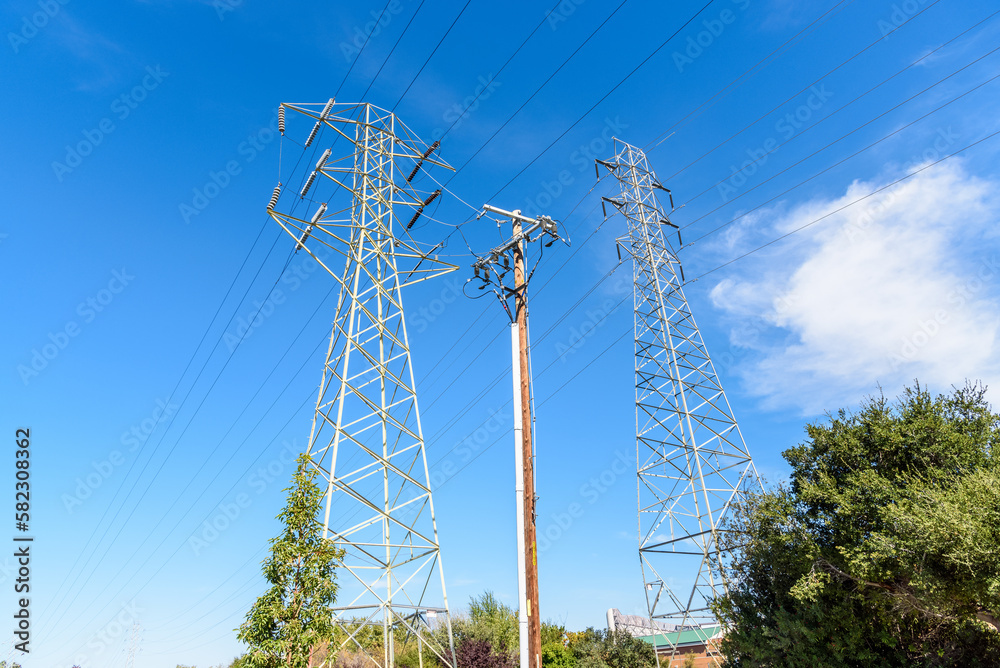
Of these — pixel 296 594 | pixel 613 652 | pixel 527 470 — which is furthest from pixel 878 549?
pixel 613 652

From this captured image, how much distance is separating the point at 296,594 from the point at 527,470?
18.0ft

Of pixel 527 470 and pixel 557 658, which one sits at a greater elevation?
pixel 527 470

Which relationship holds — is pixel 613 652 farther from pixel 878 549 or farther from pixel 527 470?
pixel 527 470

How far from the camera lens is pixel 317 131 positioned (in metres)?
20.0

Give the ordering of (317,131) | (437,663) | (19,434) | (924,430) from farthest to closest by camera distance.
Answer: (437,663) → (19,434) → (317,131) → (924,430)

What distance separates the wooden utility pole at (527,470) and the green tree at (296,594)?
4145 millimetres

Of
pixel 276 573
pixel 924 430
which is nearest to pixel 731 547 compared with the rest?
pixel 924 430

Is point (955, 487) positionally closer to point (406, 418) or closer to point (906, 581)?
point (906, 581)

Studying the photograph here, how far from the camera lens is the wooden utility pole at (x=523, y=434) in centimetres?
1171

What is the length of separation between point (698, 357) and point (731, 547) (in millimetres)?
7556

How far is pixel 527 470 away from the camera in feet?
42.9

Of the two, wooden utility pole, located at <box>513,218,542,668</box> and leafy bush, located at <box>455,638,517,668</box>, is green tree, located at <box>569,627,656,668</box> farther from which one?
wooden utility pole, located at <box>513,218,542,668</box>

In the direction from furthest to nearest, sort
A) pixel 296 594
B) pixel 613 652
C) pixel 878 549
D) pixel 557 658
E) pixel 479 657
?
pixel 557 658
pixel 613 652
pixel 479 657
pixel 878 549
pixel 296 594

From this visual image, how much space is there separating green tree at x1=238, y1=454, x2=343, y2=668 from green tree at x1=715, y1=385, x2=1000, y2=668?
1319cm
